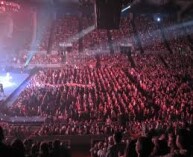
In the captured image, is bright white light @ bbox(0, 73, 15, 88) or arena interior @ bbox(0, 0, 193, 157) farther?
bright white light @ bbox(0, 73, 15, 88)

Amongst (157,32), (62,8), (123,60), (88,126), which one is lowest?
(88,126)

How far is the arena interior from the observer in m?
7.18

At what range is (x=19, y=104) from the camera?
18.5 metres

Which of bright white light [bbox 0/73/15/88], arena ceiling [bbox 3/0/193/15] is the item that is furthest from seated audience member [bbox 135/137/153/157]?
arena ceiling [bbox 3/0/193/15]

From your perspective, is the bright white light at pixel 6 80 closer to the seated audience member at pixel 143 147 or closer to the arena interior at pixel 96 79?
the arena interior at pixel 96 79

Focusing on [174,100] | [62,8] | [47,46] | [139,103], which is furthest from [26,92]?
[62,8]

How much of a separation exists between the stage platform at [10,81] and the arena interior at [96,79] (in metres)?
0.08

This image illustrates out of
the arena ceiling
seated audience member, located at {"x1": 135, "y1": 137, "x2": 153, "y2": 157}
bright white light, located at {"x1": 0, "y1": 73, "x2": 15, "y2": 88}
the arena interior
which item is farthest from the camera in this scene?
the arena ceiling

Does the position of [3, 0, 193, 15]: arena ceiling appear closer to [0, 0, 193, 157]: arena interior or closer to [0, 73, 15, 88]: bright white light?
[0, 0, 193, 157]: arena interior

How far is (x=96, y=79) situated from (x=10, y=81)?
22.5 feet

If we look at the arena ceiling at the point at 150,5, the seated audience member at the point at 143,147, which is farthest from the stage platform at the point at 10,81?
the seated audience member at the point at 143,147

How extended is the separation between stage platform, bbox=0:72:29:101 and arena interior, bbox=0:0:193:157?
8 cm

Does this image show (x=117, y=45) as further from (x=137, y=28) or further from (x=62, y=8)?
(x=62, y=8)

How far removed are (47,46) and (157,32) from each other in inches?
502
